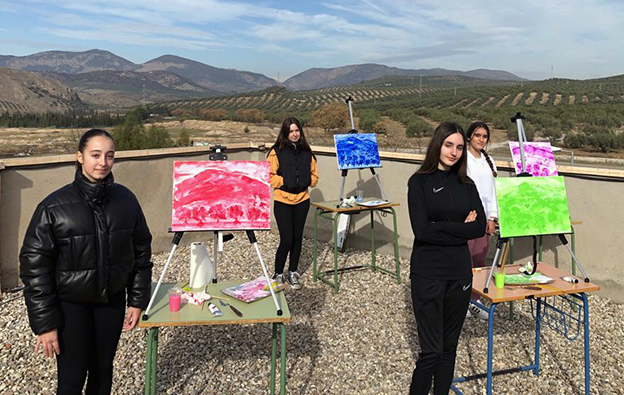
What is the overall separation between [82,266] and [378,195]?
512 cm

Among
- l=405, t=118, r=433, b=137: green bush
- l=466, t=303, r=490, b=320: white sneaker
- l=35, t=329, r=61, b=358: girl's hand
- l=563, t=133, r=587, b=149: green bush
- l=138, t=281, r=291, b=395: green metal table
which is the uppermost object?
l=405, t=118, r=433, b=137: green bush

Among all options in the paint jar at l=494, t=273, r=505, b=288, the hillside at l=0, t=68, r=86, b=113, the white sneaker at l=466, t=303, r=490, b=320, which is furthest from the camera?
the hillside at l=0, t=68, r=86, b=113

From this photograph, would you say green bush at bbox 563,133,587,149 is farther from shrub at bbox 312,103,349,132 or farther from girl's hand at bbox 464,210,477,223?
girl's hand at bbox 464,210,477,223

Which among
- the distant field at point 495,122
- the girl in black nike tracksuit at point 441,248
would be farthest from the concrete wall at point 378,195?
the distant field at point 495,122

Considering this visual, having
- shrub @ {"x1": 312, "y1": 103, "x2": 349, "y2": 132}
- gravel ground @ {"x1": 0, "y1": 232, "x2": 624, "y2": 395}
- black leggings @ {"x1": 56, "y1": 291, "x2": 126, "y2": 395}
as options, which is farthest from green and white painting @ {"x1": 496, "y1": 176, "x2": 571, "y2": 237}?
shrub @ {"x1": 312, "y1": 103, "x2": 349, "y2": 132}

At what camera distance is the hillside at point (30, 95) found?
95.6m

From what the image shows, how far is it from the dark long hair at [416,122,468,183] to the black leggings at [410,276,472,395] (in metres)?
0.64

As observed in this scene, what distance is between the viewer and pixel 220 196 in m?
3.26

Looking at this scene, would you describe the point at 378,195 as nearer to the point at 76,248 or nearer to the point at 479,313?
the point at 479,313

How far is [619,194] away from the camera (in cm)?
473

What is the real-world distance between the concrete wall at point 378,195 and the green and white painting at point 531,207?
1.96 m

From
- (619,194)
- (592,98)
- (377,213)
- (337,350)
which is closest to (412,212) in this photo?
(337,350)

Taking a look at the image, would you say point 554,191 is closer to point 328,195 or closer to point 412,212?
point 412,212

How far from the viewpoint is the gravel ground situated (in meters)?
3.31
